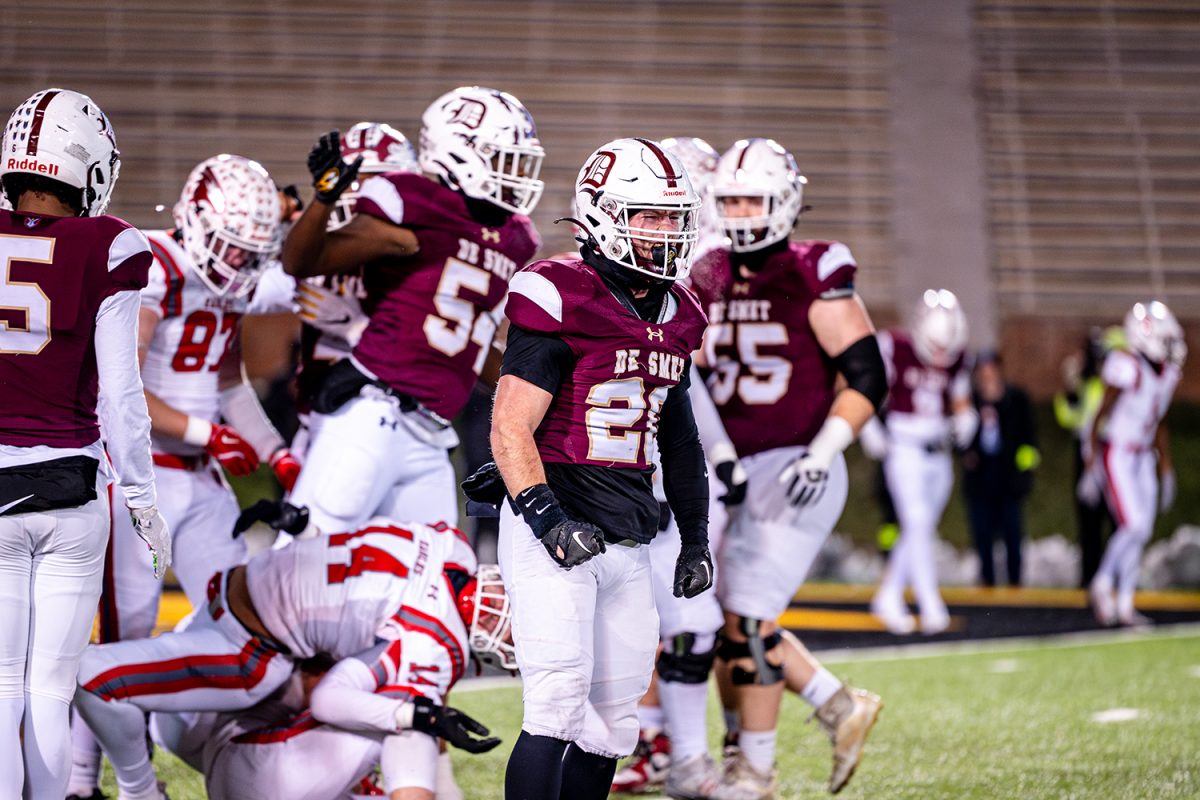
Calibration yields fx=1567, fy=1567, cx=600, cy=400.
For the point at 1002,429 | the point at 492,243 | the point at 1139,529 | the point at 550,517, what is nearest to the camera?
the point at 550,517

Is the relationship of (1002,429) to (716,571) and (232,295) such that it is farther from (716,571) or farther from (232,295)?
(232,295)

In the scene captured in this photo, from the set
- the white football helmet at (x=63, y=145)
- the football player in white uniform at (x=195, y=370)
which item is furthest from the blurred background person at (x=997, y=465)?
the white football helmet at (x=63, y=145)

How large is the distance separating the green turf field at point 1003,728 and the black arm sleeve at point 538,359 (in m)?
1.53

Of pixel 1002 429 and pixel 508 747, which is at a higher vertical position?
pixel 1002 429

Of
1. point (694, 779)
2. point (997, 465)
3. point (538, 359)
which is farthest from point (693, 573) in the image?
point (997, 465)

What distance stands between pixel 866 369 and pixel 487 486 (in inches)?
58.3

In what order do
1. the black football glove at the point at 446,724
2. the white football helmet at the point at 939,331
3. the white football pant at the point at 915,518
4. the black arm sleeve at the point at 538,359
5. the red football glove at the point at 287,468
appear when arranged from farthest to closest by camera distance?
1. the white football helmet at the point at 939,331
2. the white football pant at the point at 915,518
3. the red football glove at the point at 287,468
4. the black football glove at the point at 446,724
5. the black arm sleeve at the point at 538,359

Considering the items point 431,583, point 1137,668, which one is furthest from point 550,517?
point 1137,668

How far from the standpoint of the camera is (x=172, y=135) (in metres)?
12.9

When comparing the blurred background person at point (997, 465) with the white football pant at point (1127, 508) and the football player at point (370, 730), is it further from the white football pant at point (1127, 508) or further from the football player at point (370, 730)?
the football player at point (370, 730)

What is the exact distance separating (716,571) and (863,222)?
9.29 m

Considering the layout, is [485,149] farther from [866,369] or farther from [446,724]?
[446,724]

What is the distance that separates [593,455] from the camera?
10.1 ft

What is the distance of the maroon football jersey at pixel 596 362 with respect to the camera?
3018 millimetres
